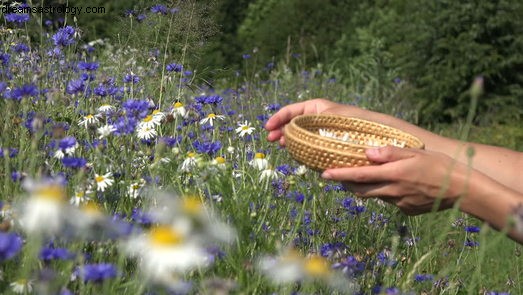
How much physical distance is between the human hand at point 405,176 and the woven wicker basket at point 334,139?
43mm

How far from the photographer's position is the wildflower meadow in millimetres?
992

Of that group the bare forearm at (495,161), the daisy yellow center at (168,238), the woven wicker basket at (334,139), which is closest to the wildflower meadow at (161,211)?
the daisy yellow center at (168,238)

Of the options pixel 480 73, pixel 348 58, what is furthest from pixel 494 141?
pixel 348 58

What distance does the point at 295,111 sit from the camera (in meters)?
2.13

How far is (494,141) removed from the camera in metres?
5.64

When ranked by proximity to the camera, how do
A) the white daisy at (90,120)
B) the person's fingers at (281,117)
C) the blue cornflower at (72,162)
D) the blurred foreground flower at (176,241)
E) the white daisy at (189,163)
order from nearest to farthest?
the blurred foreground flower at (176,241), the blue cornflower at (72,162), the white daisy at (189,163), the white daisy at (90,120), the person's fingers at (281,117)

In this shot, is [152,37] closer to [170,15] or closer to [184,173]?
[170,15]

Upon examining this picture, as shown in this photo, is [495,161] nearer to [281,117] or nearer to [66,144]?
[281,117]

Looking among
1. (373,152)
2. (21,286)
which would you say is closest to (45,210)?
(21,286)

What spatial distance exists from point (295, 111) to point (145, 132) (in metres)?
0.53

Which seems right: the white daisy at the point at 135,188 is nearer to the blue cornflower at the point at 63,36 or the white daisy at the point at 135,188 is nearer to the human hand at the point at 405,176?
the human hand at the point at 405,176

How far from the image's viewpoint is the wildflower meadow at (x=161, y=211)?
3.26 feet

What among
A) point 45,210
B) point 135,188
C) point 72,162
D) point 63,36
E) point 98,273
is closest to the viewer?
point 45,210

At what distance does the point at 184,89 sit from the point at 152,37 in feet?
1.20
